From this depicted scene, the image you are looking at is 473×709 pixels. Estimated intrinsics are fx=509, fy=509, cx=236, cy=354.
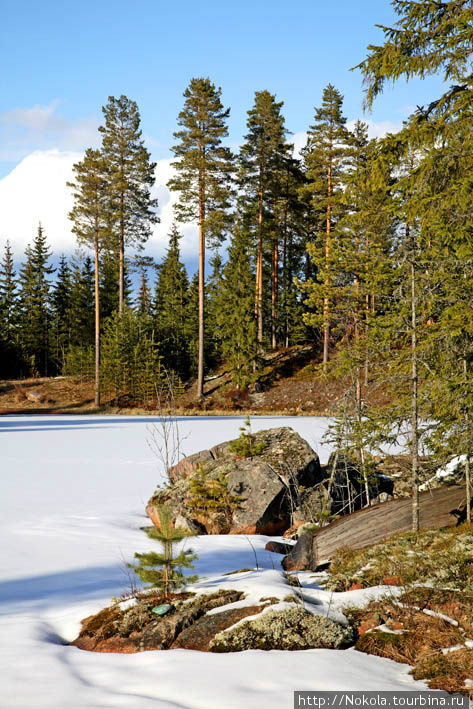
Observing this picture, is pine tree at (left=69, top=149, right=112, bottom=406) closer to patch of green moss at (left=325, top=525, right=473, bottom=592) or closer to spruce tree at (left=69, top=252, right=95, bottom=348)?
spruce tree at (left=69, top=252, right=95, bottom=348)

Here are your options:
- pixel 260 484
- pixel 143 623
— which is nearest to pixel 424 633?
pixel 143 623

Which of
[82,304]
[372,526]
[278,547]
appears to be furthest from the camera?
[82,304]

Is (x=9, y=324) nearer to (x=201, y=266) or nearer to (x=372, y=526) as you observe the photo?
(x=201, y=266)

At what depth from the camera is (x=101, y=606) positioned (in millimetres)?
5270

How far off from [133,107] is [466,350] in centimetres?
3228

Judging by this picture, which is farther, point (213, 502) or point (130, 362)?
point (130, 362)

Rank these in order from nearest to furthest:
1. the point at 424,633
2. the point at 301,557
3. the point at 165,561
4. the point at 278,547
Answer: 1. the point at 424,633
2. the point at 165,561
3. the point at 301,557
4. the point at 278,547

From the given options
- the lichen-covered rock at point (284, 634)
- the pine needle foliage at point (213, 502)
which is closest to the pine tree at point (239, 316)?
the pine needle foliage at point (213, 502)

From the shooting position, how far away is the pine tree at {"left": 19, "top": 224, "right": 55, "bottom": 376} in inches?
1877

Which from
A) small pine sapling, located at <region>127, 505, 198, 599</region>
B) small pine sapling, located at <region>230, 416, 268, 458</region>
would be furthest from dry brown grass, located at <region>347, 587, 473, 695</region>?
small pine sapling, located at <region>230, 416, 268, 458</region>

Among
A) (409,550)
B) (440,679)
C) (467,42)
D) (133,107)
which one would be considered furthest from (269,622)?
(133,107)

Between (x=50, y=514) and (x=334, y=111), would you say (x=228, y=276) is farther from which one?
(x=50, y=514)

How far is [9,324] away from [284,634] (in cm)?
4994

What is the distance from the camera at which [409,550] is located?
5.96m
